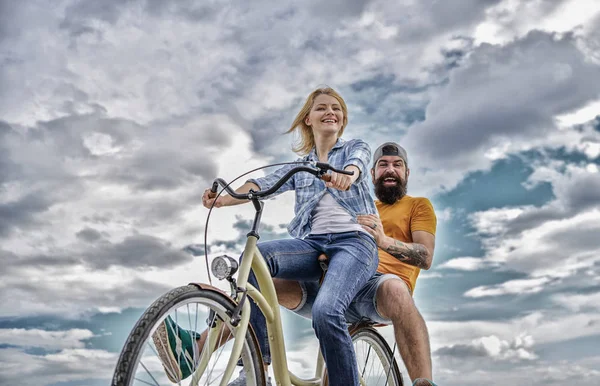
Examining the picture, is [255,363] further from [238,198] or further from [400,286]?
[400,286]

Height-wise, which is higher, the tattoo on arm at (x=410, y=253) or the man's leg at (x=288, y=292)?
the tattoo on arm at (x=410, y=253)

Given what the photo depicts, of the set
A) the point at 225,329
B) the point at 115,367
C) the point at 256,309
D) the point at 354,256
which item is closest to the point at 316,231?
the point at 354,256

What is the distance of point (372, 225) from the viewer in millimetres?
4418

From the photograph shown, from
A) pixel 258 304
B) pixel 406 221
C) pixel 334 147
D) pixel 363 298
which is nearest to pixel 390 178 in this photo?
pixel 406 221

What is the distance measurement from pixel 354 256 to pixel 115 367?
1.80 metres

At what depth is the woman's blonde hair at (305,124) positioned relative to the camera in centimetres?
485

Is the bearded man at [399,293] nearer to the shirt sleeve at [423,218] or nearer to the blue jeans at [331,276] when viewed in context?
the shirt sleeve at [423,218]

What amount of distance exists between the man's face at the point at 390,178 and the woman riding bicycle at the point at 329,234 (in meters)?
1.68

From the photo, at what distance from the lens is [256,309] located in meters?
4.10

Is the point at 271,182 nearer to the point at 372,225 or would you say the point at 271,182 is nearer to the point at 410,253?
the point at 372,225

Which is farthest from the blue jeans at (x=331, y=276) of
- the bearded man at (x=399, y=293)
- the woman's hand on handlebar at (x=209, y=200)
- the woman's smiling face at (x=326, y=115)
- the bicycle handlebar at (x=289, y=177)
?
the woman's smiling face at (x=326, y=115)

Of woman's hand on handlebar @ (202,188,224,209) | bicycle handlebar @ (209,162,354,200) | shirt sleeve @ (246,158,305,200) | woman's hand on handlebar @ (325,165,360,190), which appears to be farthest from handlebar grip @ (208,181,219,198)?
woman's hand on handlebar @ (325,165,360,190)

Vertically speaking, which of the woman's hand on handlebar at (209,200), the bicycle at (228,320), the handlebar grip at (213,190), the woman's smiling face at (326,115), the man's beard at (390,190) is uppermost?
the man's beard at (390,190)

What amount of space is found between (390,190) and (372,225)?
6.90ft
